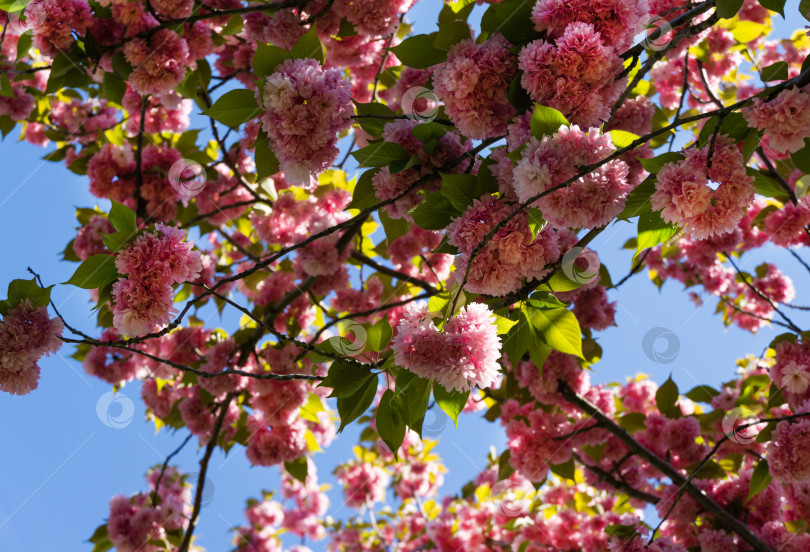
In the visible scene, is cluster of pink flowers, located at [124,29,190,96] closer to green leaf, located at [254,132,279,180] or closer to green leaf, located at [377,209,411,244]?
green leaf, located at [254,132,279,180]

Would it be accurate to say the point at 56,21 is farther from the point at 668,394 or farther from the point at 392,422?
the point at 668,394

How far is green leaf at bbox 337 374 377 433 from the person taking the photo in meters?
1.39

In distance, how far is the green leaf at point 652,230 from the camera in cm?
135

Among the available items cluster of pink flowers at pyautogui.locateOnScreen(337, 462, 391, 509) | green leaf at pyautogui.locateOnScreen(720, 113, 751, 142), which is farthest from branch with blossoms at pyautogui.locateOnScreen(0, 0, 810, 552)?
cluster of pink flowers at pyautogui.locateOnScreen(337, 462, 391, 509)

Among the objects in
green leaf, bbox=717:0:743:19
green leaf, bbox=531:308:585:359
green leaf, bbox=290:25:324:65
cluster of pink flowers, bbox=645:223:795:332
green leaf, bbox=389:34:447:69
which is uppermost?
cluster of pink flowers, bbox=645:223:795:332

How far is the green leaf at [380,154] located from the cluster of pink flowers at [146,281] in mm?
519

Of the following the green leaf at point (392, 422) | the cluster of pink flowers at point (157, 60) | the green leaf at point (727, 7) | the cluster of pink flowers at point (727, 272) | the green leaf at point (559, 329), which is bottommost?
the green leaf at point (392, 422)

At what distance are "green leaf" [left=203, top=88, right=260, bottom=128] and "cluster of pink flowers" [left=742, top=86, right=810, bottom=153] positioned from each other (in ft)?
4.01

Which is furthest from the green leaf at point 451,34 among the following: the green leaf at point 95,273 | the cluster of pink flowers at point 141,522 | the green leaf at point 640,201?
the cluster of pink flowers at point 141,522

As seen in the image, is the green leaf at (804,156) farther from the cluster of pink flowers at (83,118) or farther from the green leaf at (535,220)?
the cluster of pink flowers at (83,118)

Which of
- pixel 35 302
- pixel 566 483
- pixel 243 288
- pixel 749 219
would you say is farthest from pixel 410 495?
pixel 35 302

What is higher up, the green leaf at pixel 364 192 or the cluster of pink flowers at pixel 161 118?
the cluster of pink flowers at pixel 161 118

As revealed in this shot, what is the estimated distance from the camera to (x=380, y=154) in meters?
1.42

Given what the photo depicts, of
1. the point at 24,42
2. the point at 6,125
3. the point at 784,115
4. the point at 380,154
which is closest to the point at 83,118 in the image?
the point at 6,125
